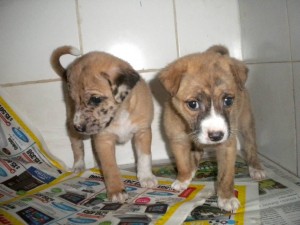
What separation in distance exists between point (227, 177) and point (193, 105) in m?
0.49

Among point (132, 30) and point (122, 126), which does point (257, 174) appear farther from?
point (132, 30)

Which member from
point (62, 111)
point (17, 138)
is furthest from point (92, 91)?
point (17, 138)

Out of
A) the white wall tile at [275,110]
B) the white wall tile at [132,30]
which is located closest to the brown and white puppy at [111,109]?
the white wall tile at [132,30]

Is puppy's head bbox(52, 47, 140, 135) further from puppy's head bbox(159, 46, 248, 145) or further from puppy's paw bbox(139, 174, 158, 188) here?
puppy's paw bbox(139, 174, 158, 188)

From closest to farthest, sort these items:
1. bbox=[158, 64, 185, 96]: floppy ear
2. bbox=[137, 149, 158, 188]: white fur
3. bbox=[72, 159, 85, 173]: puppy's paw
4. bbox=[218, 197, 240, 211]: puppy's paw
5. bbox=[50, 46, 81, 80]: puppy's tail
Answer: bbox=[218, 197, 240, 211]: puppy's paw
bbox=[158, 64, 185, 96]: floppy ear
bbox=[137, 149, 158, 188]: white fur
bbox=[50, 46, 81, 80]: puppy's tail
bbox=[72, 159, 85, 173]: puppy's paw

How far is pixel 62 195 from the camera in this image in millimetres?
2021

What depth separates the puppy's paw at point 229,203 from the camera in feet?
5.58

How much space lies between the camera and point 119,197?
1.89m

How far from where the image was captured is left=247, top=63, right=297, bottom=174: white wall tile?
6.71 feet

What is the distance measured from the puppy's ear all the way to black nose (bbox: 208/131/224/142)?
626 millimetres

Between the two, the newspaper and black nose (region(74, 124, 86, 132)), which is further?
black nose (region(74, 124, 86, 132))

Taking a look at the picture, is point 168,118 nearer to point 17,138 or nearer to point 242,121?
point 242,121

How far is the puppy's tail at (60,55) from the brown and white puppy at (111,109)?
345 millimetres

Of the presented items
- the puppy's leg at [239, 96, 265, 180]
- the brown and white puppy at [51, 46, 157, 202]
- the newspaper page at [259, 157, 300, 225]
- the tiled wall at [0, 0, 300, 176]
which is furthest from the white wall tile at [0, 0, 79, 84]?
the newspaper page at [259, 157, 300, 225]
